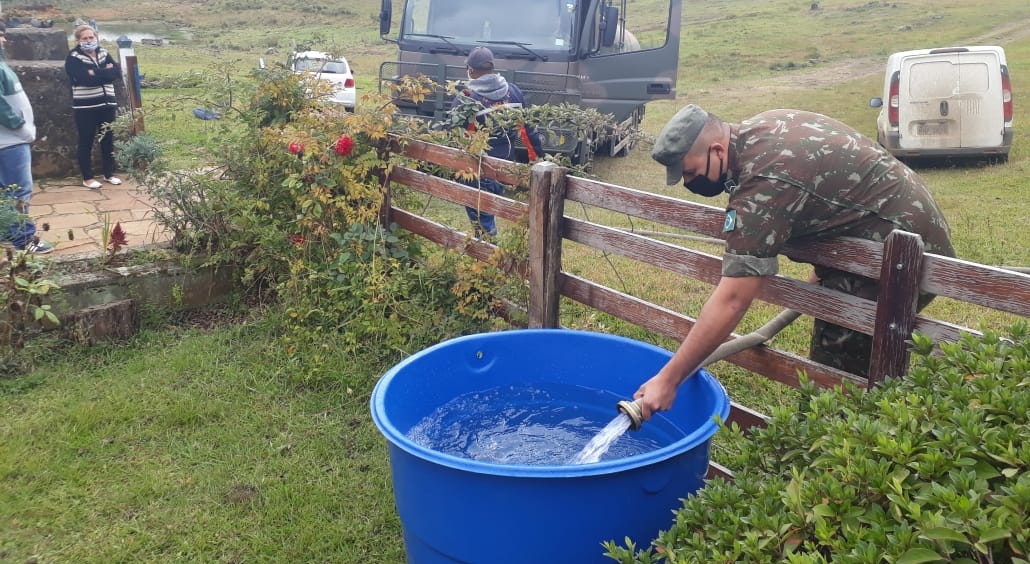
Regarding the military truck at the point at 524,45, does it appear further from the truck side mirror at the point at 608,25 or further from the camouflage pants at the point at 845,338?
the camouflage pants at the point at 845,338

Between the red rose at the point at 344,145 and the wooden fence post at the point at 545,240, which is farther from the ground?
the red rose at the point at 344,145

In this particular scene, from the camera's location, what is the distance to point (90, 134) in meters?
8.35

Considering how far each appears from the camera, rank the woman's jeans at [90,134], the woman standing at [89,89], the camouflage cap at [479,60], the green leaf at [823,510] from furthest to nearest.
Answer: the woman's jeans at [90,134]
the woman standing at [89,89]
the camouflage cap at [479,60]
the green leaf at [823,510]

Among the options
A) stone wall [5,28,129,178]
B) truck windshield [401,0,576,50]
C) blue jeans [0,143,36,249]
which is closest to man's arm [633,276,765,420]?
blue jeans [0,143,36,249]

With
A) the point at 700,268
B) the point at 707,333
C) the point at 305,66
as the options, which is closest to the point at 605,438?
the point at 707,333

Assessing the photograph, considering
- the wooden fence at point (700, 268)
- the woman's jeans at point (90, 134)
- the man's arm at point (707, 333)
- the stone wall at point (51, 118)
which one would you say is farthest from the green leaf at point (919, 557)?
the stone wall at point (51, 118)

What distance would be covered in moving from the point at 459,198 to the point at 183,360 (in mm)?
1781

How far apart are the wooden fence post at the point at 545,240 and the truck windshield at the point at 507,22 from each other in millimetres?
5564

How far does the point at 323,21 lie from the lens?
41.6m

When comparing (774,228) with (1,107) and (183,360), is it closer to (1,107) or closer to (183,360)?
(183,360)

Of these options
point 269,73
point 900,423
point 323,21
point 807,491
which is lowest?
point 807,491

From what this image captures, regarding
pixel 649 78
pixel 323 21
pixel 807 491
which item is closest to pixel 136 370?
pixel 807 491

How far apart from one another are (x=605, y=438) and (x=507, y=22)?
727 centimetres

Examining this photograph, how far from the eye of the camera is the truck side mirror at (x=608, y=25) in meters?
9.32
